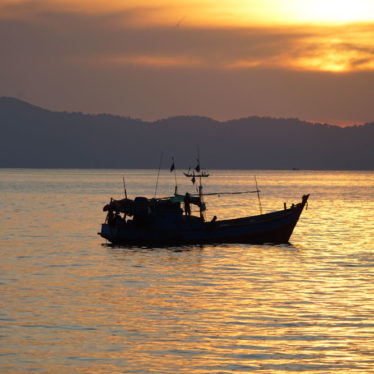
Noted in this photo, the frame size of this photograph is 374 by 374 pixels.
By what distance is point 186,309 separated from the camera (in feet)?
93.2

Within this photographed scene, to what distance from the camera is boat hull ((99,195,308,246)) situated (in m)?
50.8

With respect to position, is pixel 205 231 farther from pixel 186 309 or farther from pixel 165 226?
pixel 186 309

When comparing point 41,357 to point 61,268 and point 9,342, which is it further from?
point 61,268

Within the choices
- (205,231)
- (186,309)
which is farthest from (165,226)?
(186,309)

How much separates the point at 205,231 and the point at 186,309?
22.8 meters

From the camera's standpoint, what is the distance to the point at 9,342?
22797 millimetres

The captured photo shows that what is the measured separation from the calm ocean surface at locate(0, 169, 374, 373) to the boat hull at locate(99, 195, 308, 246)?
0.70m

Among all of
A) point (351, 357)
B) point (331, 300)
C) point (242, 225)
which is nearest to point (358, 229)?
point (242, 225)

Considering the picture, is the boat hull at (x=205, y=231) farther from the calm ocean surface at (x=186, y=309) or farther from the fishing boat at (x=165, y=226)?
the calm ocean surface at (x=186, y=309)

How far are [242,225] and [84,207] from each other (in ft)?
187

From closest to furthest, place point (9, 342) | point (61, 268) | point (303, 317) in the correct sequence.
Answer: point (9, 342) → point (303, 317) → point (61, 268)

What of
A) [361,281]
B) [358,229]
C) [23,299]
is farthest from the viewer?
[358,229]

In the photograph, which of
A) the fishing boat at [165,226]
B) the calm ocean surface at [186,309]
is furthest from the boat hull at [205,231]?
the calm ocean surface at [186,309]

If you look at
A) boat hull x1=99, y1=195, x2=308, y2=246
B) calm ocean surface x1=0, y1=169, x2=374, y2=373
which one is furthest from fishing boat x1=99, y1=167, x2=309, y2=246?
calm ocean surface x1=0, y1=169, x2=374, y2=373
